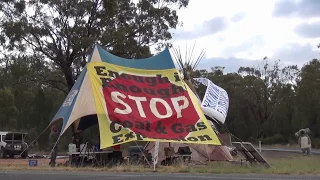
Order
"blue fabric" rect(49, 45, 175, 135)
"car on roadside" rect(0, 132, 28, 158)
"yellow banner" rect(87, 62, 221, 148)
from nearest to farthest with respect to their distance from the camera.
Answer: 1. "yellow banner" rect(87, 62, 221, 148)
2. "blue fabric" rect(49, 45, 175, 135)
3. "car on roadside" rect(0, 132, 28, 158)

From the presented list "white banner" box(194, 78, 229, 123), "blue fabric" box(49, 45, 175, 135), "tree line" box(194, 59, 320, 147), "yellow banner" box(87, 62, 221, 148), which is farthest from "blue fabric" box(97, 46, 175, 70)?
"tree line" box(194, 59, 320, 147)

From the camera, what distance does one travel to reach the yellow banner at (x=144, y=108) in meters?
19.2

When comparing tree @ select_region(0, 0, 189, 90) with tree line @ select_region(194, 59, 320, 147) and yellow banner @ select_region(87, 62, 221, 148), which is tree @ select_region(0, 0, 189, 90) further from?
tree line @ select_region(194, 59, 320, 147)

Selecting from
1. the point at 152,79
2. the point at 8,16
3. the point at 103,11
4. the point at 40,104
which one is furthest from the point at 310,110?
the point at 152,79

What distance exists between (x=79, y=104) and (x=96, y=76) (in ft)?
4.10

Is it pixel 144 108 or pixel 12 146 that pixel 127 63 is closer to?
pixel 144 108

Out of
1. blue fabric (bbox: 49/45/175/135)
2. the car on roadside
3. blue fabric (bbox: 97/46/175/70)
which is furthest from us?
the car on roadside

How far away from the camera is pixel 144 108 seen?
66.2 ft

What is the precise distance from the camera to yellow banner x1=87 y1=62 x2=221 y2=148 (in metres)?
19.2

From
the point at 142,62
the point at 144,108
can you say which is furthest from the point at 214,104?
the point at 144,108

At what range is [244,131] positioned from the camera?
79.2 metres

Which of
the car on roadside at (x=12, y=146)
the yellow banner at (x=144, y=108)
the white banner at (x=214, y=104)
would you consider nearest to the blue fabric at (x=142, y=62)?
the yellow banner at (x=144, y=108)

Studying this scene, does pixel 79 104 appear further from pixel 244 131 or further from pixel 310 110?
pixel 244 131

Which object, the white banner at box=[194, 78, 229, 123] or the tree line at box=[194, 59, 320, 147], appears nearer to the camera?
the white banner at box=[194, 78, 229, 123]
